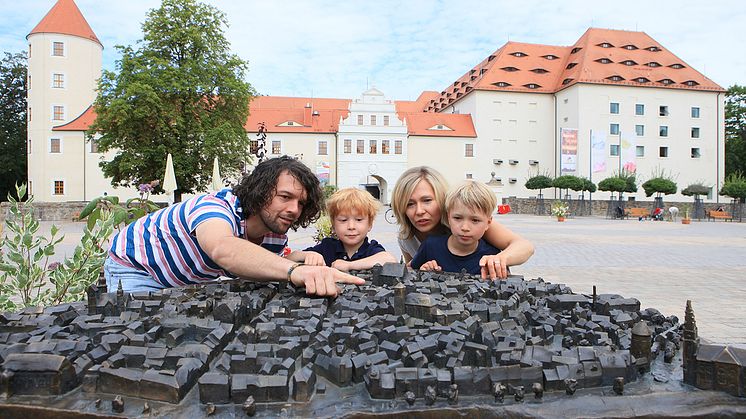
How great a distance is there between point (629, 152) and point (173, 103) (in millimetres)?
38110

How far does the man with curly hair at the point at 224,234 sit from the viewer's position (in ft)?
6.31

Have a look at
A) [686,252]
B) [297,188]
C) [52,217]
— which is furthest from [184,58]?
[297,188]

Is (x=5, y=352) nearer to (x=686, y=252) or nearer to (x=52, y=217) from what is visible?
(x=686, y=252)

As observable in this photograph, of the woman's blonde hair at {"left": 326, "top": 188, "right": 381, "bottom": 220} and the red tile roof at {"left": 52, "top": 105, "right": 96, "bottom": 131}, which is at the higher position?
the red tile roof at {"left": 52, "top": 105, "right": 96, "bottom": 131}

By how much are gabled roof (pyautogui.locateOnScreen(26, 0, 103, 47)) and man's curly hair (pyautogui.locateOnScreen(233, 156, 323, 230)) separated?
43.2 m

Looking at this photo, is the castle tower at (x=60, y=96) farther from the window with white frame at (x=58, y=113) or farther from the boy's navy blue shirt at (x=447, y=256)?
the boy's navy blue shirt at (x=447, y=256)

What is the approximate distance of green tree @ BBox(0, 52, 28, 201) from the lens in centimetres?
4109

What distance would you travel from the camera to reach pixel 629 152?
45.8m

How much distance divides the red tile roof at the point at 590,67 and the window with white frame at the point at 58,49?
3297 cm

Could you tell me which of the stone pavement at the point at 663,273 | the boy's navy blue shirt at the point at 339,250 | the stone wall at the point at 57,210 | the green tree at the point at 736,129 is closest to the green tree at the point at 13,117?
the stone wall at the point at 57,210

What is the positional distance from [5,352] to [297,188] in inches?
48.7

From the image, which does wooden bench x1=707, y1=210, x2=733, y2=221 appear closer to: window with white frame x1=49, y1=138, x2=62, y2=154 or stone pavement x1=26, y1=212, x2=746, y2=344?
stone pavement x1=26, y1=212, x2=746, y2=344

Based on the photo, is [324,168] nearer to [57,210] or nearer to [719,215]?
[57,210]

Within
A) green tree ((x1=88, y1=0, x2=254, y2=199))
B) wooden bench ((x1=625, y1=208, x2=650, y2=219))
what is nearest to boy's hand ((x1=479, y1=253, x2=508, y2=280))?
green tree ((x1=88, y1=0, x2=254, y2=199))
